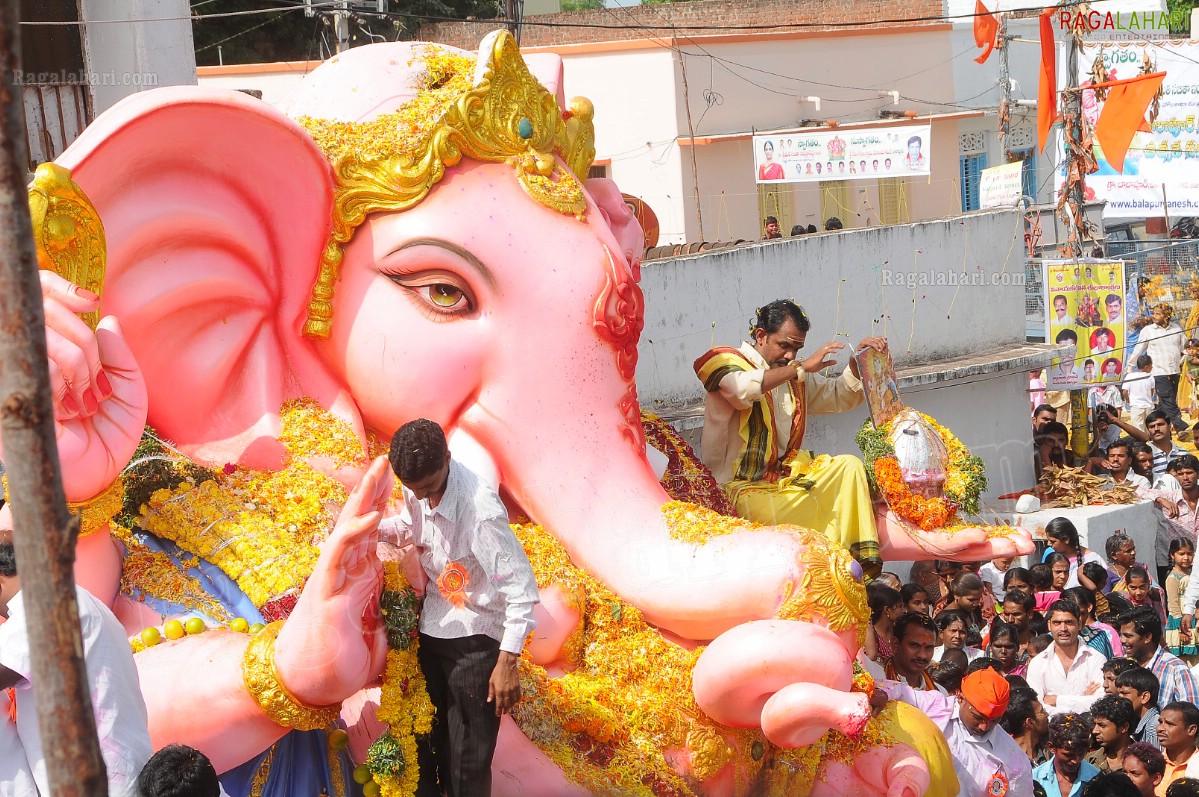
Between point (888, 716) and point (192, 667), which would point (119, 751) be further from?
point (888, 716)

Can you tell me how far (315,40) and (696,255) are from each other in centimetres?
1146

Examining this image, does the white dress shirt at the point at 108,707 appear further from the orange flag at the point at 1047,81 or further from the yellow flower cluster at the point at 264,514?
→ the orange flag at the point at 1047,81

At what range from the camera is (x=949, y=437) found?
697 cm

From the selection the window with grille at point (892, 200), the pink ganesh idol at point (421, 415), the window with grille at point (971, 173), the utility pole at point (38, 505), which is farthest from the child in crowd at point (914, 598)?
the window with grille at point (971, 173)

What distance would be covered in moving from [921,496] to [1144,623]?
1.98 m

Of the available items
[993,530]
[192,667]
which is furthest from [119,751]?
[993,530]

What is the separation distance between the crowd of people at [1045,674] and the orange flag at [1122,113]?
26.2 feet

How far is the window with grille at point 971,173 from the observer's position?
82.2ft

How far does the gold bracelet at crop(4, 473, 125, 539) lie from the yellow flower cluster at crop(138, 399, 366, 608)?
307mm

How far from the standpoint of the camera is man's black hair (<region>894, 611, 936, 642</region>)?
6.48 metres

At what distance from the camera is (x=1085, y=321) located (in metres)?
12.8

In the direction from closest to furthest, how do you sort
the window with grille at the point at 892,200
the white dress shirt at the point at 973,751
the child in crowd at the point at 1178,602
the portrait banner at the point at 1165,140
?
the white dress shirt at the point at 973,751, the child in crowd at the point at 1178,602, the portrait banner at the point at 1165,140, the window with grille at the point at 892,200

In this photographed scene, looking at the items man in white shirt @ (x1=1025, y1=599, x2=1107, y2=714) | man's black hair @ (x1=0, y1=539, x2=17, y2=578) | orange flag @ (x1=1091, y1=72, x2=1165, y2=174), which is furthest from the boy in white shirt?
man's black hair @ (x1=0, y1=539, x2=17, y2=578)

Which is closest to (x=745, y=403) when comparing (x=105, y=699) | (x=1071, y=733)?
(x=1071, y=733)
